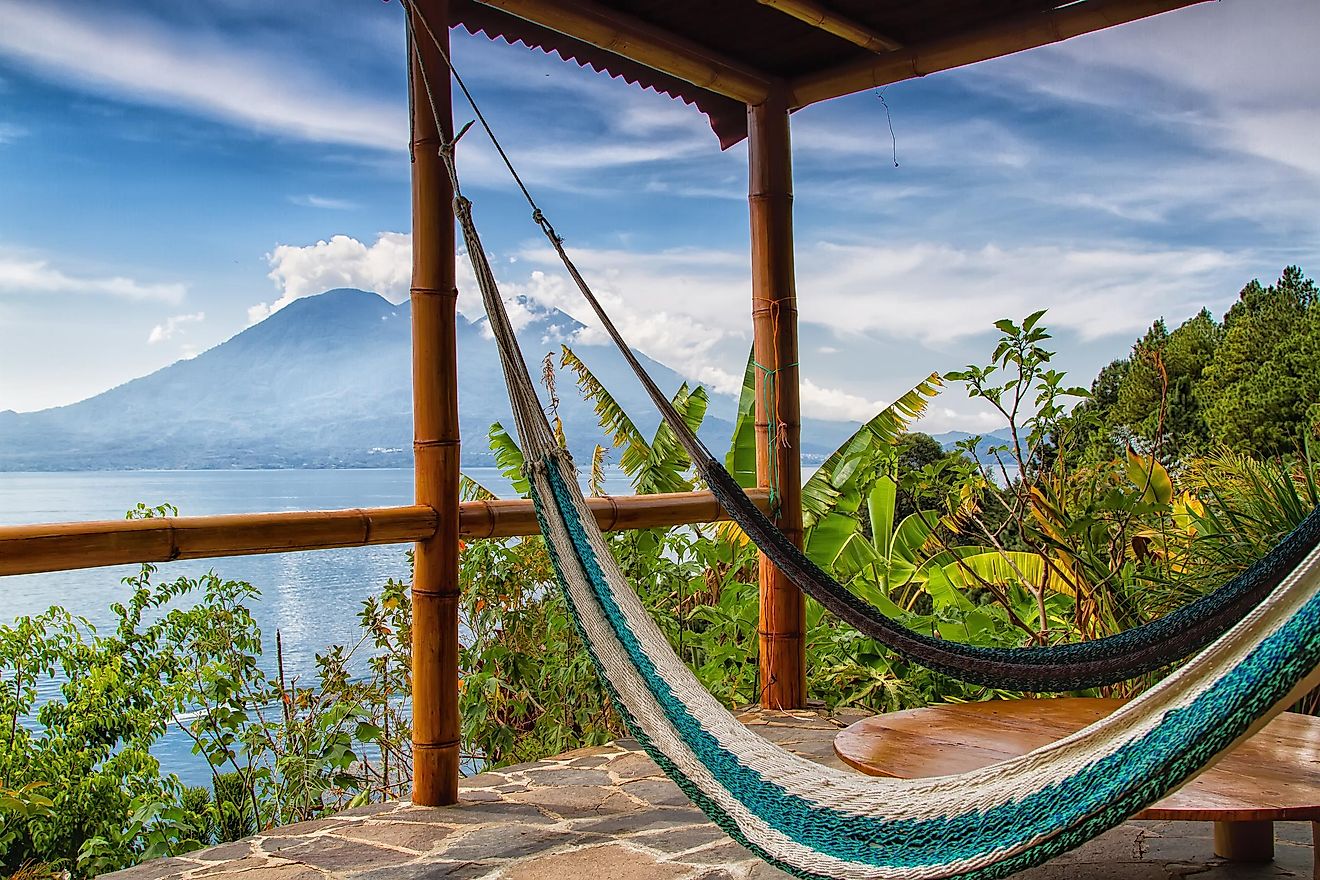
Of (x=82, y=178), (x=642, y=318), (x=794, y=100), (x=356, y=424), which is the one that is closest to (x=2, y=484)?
(x=82, y=178)

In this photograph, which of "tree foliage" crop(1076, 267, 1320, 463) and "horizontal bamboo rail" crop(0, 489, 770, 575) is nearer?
"horizontal bamboo rail" crop(0, 489, 770, 575)

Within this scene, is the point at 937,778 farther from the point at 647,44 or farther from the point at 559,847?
the point at 647,44

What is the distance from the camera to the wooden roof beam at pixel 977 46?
2.99 metres

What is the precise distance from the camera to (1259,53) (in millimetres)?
13445

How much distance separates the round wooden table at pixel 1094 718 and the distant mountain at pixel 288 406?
18.4 m

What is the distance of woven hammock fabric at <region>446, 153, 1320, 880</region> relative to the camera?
3.74 feet

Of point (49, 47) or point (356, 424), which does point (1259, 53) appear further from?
point (49, 47)

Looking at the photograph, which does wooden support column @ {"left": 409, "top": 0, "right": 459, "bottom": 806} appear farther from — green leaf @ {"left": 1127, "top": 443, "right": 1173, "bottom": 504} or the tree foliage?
the tree foliage

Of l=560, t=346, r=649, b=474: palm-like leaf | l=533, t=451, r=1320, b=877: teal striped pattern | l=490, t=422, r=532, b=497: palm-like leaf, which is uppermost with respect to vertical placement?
l=560, t=346, r=649, b=474: palm-like leaf

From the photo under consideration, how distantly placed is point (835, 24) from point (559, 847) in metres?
2.32

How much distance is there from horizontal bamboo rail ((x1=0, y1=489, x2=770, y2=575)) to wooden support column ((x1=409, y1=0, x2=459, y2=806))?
3.5 inches

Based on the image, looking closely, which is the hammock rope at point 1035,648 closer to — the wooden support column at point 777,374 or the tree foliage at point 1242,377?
the wooden support column at point 777,374

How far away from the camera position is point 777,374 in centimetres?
359

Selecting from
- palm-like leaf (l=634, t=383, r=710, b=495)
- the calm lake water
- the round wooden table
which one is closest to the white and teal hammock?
the round wooden table
